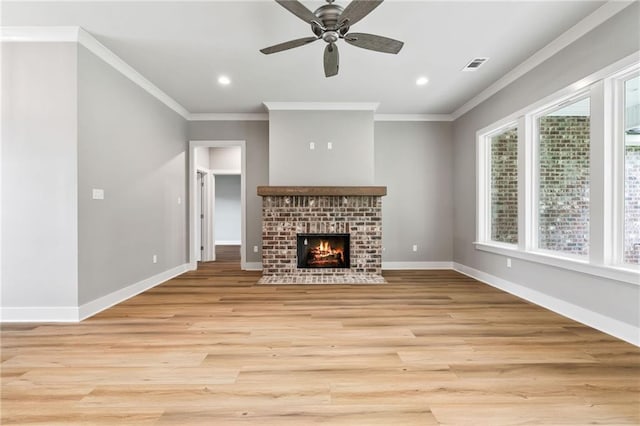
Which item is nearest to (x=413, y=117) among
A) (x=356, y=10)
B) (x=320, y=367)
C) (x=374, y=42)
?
(x=374, y=42)

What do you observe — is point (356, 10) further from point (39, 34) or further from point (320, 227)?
point (320, 227)

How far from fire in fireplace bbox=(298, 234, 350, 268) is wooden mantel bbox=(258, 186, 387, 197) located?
27.7 inches

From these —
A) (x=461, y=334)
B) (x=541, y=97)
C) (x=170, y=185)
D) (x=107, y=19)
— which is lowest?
(x=461, y=334)

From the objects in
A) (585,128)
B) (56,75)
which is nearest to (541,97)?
(585,128)

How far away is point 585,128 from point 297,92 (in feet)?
11.1

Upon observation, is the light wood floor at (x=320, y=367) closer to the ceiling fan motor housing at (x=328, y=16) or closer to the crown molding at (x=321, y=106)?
the ceiling fan motor housing at (x=328, y=16)

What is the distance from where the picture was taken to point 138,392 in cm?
182

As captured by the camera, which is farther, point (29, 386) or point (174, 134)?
point (174, 134)

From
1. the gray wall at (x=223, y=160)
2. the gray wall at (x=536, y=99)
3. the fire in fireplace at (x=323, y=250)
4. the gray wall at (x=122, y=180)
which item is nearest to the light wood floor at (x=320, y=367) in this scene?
the gray wall at (x=536, y=99)

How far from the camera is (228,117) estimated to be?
5.78 meters

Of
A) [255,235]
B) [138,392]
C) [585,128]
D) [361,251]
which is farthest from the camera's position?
[255,235]

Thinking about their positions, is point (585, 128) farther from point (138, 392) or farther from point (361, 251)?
point (138, 392)

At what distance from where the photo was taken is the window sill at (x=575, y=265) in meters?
2.52

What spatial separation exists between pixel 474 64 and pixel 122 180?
4294mm
